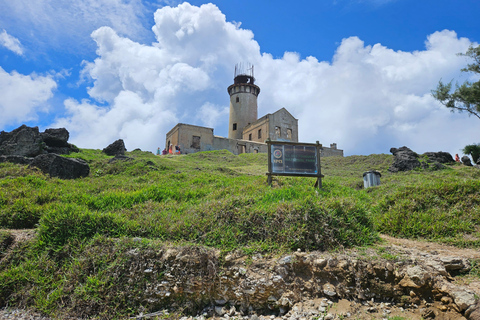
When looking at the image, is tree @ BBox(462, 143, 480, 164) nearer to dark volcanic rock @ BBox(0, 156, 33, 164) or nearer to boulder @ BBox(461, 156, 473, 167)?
boulder @ BBox(461, 156, 473, 167)

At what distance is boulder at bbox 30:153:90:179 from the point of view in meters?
10.6

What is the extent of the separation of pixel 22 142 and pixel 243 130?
2544cm

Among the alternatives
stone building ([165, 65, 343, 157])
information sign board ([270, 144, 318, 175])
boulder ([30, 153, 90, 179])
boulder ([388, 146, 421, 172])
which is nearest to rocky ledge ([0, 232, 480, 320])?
information sign board ([270, 144, 318, 175])

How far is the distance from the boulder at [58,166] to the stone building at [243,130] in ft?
62.4

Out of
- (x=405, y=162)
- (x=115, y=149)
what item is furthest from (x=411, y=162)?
(x=115, y=149)

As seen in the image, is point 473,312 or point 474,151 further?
point 474,151

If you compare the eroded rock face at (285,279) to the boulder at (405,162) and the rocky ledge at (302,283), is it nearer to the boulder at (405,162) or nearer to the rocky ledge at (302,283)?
the rocky ledge at (302,283)

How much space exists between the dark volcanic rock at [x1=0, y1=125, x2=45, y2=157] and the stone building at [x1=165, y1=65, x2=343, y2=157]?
49.0ft

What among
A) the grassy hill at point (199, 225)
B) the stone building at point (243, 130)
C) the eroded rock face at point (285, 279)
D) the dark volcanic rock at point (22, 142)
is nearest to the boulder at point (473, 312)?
the eroded rock face at point (285, 279)

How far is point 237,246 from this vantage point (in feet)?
15.1

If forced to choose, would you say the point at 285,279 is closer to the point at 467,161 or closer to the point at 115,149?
the point at 115,149

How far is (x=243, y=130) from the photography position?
38.1m

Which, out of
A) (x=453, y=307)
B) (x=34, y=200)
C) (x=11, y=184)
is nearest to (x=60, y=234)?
(x=34, y=200)

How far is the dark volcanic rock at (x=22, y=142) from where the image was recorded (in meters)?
15.1
